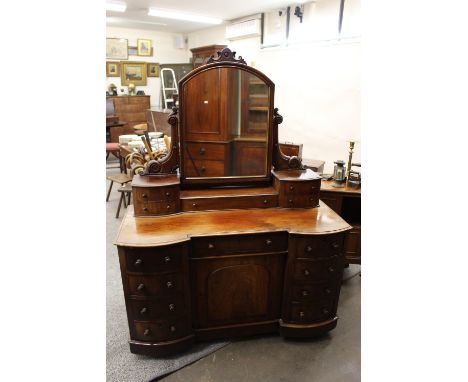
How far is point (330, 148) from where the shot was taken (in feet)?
14.0

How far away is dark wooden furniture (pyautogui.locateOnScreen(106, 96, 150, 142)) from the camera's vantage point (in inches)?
269

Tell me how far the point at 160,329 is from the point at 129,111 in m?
6.14

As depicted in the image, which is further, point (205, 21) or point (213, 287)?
point (205, 21)

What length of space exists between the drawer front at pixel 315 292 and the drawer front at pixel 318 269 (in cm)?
4

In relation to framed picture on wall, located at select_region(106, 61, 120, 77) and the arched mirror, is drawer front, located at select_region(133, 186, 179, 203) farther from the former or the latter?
framed picture on wall, located at select_region(106, 61, 120, 77)

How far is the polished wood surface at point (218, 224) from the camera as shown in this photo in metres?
1.66

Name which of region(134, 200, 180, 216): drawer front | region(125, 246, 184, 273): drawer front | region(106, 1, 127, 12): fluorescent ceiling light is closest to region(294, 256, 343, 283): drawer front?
region(125, 246, 184, 273): drawer front

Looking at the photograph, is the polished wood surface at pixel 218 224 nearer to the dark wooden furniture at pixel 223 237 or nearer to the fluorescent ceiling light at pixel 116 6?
the dark wooden furniture at pixel 223 237

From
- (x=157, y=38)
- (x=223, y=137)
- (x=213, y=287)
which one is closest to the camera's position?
(x=213, y=287)

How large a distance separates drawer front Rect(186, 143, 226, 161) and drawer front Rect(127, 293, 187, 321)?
2.81 ft

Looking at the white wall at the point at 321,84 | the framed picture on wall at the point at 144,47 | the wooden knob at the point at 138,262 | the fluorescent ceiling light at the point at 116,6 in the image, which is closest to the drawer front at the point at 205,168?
the wooden knob at the point at 138,262
